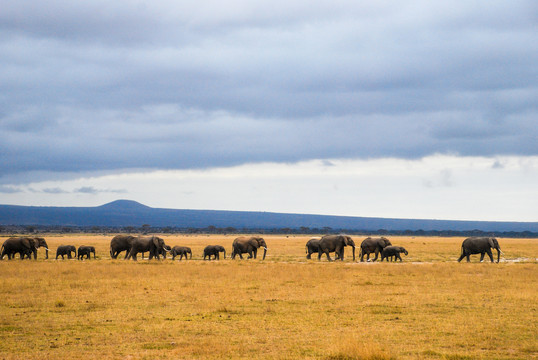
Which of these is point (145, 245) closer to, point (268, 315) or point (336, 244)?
point (336, 244)

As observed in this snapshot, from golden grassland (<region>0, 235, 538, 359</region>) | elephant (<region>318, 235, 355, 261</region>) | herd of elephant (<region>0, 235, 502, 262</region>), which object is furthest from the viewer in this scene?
elephant (<region>318, 235, 355, 261</region>)

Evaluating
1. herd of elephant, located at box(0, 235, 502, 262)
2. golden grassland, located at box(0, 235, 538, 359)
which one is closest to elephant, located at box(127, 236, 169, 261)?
herd of elephant, located at box(0, 235, 502, 262)

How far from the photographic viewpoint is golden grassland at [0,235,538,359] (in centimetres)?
1669

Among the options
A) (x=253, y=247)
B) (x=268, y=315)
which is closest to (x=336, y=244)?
(x=253, y=247)

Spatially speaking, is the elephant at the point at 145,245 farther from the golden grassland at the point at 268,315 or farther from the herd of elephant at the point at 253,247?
the golden grassland at the point at 268,315

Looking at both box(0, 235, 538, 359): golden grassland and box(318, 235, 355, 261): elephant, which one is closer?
box(0, 235, 538, 359): golden grassland

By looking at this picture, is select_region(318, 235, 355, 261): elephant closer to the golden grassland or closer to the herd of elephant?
the herd of elephant

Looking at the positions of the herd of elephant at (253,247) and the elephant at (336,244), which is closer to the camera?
the herd of elephant at (253,247)

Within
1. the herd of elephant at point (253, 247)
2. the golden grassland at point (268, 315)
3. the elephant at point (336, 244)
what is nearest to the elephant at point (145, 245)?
the herd of elephant at point (253, 247)

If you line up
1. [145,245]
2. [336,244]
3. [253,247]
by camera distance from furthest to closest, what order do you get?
[253,247]
[336,244]
[145,245]

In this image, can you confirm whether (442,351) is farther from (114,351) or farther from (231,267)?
(231,267)

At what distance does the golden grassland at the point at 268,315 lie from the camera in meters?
16.7

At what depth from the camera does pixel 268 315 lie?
2242cm

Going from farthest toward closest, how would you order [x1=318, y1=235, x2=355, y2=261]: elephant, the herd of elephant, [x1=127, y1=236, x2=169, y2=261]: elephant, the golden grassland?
1. [x1=318, y1=235, x2=355, y2=261]: elephant
2. the herd of elephant
3. [x1=127, y1=236, x2=169, y2=261]: elephant
4. the golden grassland
